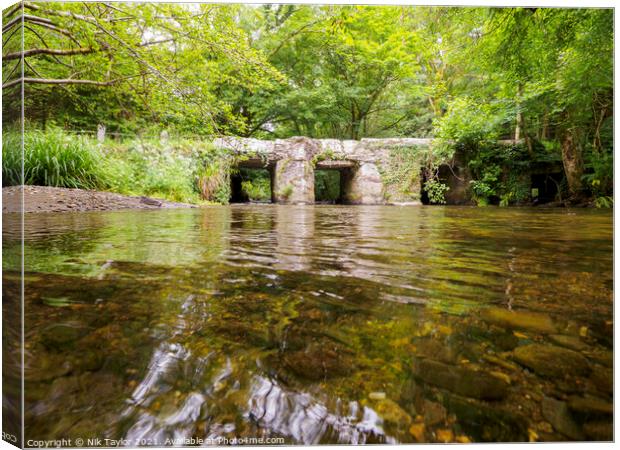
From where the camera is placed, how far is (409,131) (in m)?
4.44

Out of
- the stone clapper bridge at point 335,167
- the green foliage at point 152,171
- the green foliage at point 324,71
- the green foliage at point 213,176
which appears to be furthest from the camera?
the stone clapper bridge at point 335,167

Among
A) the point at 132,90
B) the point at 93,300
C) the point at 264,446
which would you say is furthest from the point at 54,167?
the point at 264,446

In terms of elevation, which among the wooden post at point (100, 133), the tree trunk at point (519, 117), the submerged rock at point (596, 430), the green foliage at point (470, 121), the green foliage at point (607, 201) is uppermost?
the green foliage at point (470, 121)

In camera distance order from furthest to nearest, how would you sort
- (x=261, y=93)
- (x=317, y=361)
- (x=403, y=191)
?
(x=403, y=191)
(x=261, y=93)
(x=317, y=361)

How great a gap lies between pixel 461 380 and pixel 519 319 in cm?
23

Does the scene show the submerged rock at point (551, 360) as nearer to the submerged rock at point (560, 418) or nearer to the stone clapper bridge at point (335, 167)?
the submerged rock at point (560, 418)

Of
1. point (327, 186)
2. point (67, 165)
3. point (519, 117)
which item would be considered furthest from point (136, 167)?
point (519, 117)

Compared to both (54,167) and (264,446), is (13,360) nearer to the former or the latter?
(264,446)

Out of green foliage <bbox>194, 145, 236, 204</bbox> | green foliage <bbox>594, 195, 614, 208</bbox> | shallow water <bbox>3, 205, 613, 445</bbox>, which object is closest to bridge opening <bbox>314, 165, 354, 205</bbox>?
green foliage <bbox>194, 145, 236, 204</bbox>

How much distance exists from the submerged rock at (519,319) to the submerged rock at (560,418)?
0.55ft

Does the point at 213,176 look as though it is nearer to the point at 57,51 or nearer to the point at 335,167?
the point at 335,167

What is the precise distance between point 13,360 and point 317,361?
48 centimetres

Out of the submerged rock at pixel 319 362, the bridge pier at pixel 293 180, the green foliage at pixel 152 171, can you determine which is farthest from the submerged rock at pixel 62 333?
the bridge pier at pixel 293 180

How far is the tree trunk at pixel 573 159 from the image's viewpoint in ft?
8.32
